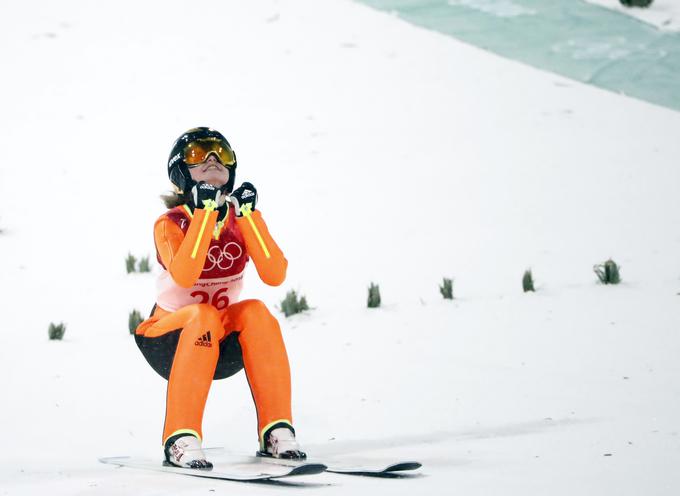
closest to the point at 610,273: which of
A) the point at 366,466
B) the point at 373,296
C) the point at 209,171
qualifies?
the point at 373,296

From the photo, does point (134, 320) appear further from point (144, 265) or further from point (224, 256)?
point (224, 256)

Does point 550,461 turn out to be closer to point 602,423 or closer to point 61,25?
point 602,423

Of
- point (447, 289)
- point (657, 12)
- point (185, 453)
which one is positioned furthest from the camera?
point (657, 12)

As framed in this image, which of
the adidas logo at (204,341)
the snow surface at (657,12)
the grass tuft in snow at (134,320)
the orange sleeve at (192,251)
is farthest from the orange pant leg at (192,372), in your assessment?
the snow surface at (657,12)

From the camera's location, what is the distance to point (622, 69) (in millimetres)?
11094

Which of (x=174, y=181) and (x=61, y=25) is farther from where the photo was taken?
(x=61, y=25)

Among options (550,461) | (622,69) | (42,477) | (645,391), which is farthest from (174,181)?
(622,69)

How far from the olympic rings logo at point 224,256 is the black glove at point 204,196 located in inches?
8.3

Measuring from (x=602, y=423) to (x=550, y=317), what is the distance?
1819mm

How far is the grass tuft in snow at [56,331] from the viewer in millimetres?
6117

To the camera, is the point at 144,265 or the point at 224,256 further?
the point at 144,265

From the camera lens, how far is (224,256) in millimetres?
3943

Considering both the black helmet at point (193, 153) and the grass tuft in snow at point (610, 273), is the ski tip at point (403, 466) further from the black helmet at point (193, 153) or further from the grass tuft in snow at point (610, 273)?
the grass tuft in snow at point (610, 273)

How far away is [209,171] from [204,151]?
0.08m
